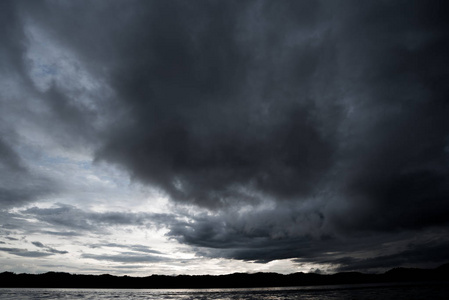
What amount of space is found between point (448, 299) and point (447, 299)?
1.08 ft

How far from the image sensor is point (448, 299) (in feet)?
254

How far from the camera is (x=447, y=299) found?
77375 mm
